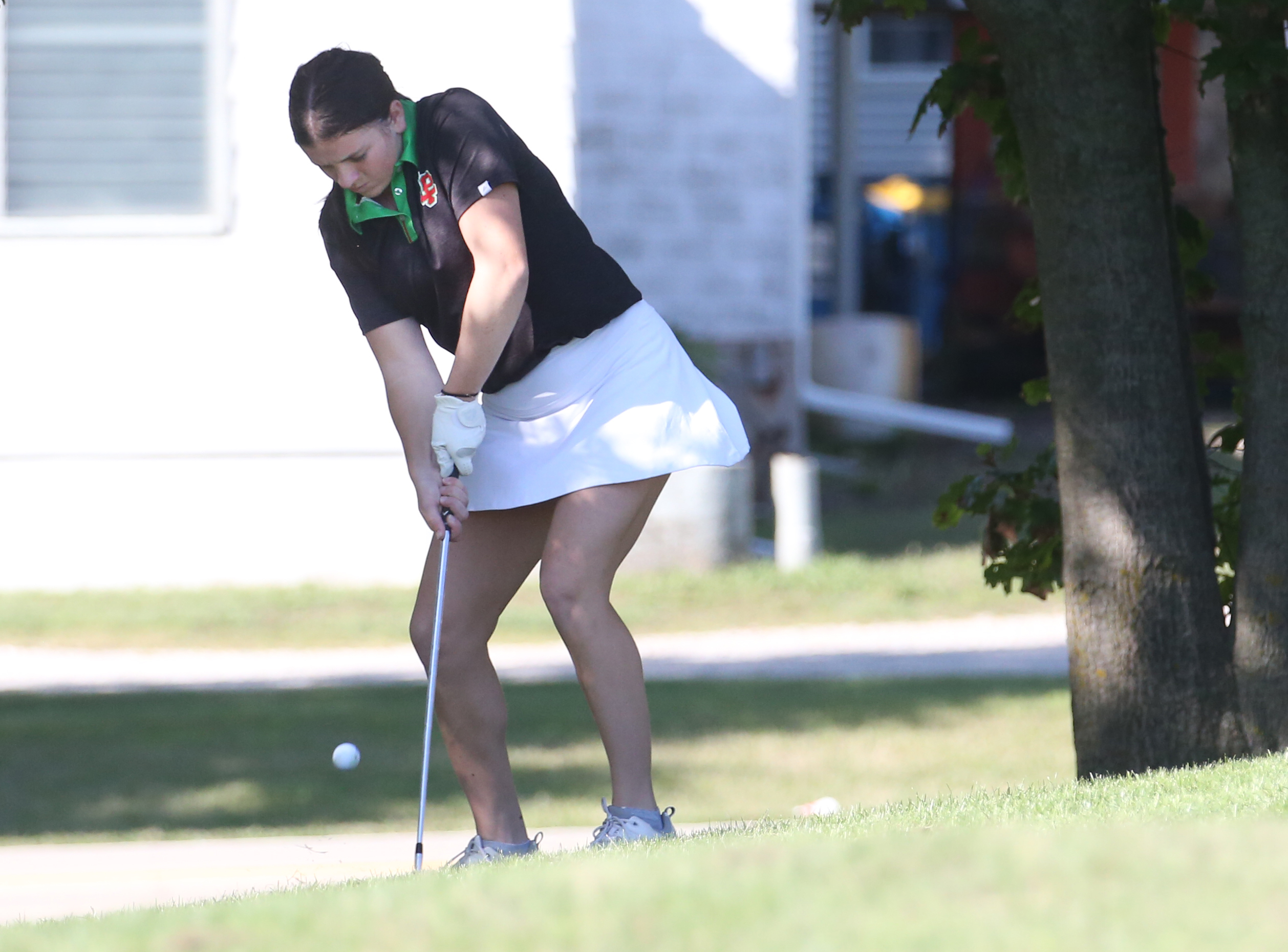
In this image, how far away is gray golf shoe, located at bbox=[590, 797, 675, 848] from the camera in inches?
166

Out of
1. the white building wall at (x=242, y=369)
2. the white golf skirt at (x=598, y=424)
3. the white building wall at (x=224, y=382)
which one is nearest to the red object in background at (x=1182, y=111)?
the white building wall at (x=242, y=369)

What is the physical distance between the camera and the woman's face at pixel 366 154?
13.6 feet

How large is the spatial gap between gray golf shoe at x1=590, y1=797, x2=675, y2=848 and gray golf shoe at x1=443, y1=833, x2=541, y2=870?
6.8 inches

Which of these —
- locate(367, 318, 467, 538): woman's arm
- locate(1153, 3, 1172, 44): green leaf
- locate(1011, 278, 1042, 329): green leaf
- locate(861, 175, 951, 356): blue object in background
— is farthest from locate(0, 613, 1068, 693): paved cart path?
locate(861, 175, 951, 356): blue object in background

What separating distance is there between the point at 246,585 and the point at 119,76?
2.96 m

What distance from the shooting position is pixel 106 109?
36.6 ft

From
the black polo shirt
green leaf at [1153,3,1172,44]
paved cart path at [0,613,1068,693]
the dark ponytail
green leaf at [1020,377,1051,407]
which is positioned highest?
green leaf at [1153,3,1172,44]

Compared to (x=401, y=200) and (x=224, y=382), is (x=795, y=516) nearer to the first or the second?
(x=224, y=382)

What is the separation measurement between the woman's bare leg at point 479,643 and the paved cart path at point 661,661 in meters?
4.17

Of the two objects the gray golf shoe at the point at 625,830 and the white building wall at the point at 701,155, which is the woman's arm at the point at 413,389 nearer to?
the gray golf shoe at the point at 625,830

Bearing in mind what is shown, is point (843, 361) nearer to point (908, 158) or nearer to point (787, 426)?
point (787, 426)

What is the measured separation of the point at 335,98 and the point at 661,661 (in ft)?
17.5

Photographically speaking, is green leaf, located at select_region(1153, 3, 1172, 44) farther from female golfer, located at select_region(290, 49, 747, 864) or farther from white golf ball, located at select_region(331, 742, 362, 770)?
white golf ball, located at select_region(331, 742, 362, 770)

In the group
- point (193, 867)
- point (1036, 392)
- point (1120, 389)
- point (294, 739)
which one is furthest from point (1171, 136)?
point (193, 867)
